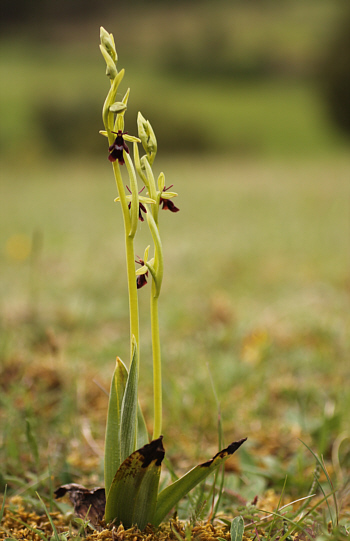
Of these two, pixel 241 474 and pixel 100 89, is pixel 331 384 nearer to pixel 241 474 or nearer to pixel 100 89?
pixel 241 474

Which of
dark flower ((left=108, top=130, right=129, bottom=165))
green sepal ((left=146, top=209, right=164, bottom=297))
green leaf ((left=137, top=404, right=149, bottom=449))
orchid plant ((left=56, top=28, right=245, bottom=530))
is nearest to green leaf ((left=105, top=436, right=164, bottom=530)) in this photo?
orchid plant ((left=56, top=28, right=245, bottom=530))

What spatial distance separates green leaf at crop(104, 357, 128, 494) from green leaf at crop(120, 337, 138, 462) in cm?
3

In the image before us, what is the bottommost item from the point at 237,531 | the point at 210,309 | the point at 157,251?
the point at 237,531

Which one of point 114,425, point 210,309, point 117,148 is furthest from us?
point 210,309

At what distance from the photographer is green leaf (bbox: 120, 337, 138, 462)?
0.92 m

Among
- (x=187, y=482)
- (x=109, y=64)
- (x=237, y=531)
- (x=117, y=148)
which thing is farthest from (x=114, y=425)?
(x=109, y=64)

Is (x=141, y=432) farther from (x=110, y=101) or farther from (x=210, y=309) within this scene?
(x=210, y=309)

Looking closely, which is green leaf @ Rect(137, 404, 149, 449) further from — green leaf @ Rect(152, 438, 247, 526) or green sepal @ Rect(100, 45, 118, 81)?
green sepal @ Rect(100, 45, 118, 81)

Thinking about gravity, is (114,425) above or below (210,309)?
below

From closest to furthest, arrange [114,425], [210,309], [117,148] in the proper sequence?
[117,148]
[114,425]
[210,309]

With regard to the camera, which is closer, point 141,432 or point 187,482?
point 187,482

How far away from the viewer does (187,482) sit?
0.94m

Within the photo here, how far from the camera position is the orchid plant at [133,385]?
2.96 ft

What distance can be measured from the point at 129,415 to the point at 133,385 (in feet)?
0.21
